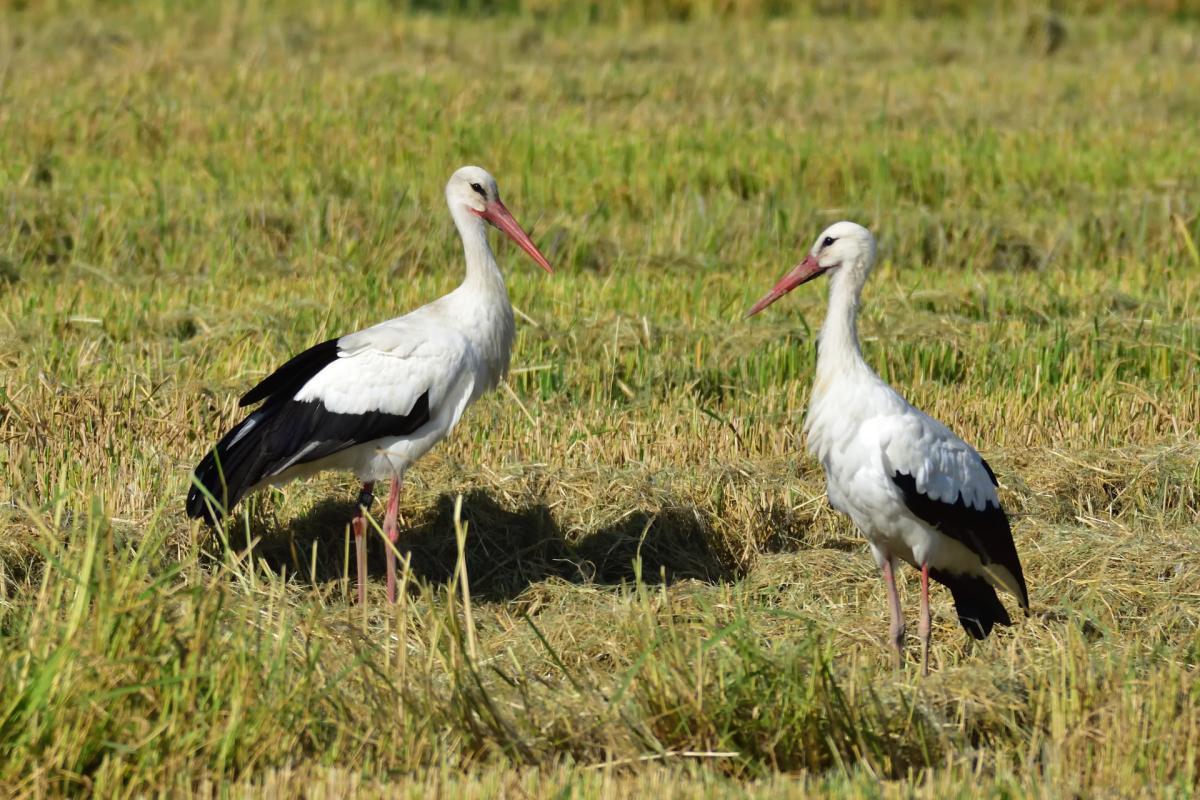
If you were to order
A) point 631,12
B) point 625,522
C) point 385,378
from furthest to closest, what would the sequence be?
1. point 631,12
2. point 625,522
3. point 385,378

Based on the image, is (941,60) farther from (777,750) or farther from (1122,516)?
(777,750)

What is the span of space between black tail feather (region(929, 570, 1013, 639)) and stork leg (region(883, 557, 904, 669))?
0.28 m

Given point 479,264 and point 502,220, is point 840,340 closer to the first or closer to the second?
point 479,264

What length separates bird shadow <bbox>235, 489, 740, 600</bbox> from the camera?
5.83 meters

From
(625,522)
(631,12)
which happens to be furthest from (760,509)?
(631,12)

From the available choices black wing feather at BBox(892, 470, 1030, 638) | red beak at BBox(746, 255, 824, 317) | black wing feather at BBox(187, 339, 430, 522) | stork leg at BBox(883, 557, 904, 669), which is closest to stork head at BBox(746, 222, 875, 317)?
red beak at BBox(746, 255, 824, 317)

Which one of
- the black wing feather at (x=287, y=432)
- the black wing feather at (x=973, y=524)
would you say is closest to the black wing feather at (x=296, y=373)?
the black wing feather at (x=287, y=432)

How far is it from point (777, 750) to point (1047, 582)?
1.93m

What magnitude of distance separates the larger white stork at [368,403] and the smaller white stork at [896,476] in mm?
1231

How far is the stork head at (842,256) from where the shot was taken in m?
5.32

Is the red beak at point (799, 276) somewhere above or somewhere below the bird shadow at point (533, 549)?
above

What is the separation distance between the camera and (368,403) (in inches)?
216

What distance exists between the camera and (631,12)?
17578mm

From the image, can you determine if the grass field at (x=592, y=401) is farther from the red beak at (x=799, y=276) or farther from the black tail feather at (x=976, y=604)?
the red beak at (x=799, y=276)
